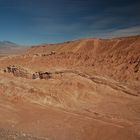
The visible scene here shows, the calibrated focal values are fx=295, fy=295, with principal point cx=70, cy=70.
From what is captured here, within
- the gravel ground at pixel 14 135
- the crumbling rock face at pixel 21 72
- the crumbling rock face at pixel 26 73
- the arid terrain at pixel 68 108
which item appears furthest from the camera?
the crumbling rock face at pixel 21 72

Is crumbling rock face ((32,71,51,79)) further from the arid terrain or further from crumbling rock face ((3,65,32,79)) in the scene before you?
crumbling rock face ((3,65,32,79))

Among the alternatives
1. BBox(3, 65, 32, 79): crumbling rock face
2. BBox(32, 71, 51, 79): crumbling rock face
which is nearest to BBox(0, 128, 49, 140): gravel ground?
BBox(32, 71, 51, 79): crumbling rock face

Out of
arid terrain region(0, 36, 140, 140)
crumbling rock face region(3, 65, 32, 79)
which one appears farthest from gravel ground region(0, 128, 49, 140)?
crumbling rock face region(3, 65, 32, 79)

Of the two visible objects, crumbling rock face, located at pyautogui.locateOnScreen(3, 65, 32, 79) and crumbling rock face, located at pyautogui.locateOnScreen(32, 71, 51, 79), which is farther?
crumbling rock face, located at pyautogui.locateOnScreen(3, 65, 32, 79)

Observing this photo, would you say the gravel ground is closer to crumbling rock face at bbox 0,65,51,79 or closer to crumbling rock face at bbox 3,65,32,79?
crumbling rock face at bbox 0,65,51,79

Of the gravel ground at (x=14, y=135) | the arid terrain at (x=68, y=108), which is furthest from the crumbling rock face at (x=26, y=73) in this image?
the gravel ground at (x=14, y=135)

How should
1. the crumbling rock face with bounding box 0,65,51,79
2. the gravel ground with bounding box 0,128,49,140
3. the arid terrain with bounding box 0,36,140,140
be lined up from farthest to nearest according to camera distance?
the crumbling rock face with bounding box 0,65,51,79
the arid terrain with bounding box 0,36,140,140
the gravel ground with bounding box 0,128,49,140

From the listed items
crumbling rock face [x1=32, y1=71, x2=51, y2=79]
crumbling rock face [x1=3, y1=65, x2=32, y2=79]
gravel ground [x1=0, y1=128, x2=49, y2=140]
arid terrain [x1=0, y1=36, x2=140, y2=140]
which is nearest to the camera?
gravel ground [x1=0, y1=128, x2=49, y2=140]

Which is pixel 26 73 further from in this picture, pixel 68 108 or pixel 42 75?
pixel 68 108

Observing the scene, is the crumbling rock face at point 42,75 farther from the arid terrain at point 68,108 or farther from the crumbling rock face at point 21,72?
the crumbling rock face at point 21,72

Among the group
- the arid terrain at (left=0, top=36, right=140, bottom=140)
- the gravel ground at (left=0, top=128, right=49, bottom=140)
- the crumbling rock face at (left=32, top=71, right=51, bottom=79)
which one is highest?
the crumbling rock face at (left=32, top=71, right=51, bottom=79)

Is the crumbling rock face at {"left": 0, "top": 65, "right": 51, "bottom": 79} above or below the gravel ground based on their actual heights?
above
